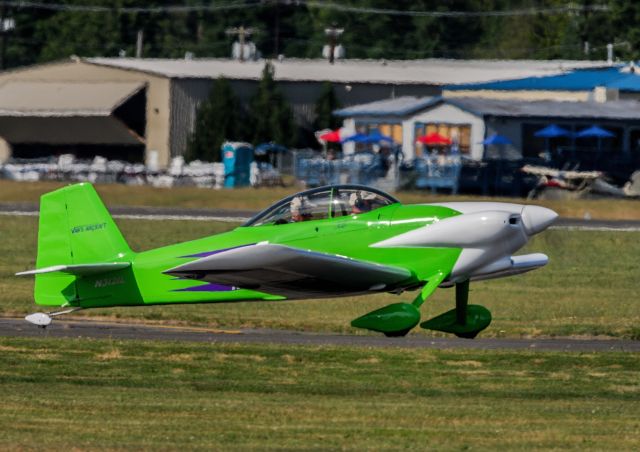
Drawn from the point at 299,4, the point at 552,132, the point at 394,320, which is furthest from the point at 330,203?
the point at 299,4

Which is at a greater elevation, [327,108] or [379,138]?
[327,108]

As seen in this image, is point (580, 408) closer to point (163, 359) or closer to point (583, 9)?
point (163, 359)

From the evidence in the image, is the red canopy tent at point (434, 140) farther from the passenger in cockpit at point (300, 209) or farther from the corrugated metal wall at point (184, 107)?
the passenger in cockpit at point (300, 209)

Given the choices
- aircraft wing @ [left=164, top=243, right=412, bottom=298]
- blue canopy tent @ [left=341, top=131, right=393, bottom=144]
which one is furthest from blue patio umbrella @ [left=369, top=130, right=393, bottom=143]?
aircraft wing @ [left=164, top=243, right=412, bottom=298]

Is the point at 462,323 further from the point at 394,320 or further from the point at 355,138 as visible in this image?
the point at 355,138

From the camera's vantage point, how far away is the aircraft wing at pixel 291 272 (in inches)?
664

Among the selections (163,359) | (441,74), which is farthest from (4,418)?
(441,74)

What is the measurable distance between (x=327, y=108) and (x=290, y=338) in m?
45.2

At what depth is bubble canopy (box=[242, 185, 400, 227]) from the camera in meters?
18.1

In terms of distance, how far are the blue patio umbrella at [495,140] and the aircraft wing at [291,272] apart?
34.3 m

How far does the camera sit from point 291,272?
17.6 m

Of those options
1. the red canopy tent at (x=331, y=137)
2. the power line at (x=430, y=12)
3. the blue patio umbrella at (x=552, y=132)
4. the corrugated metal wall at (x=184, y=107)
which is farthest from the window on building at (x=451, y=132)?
the power line at (x=430, y=12)

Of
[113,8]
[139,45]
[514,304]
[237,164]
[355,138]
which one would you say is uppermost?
[113,8]

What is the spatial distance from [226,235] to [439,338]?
3.23 m
